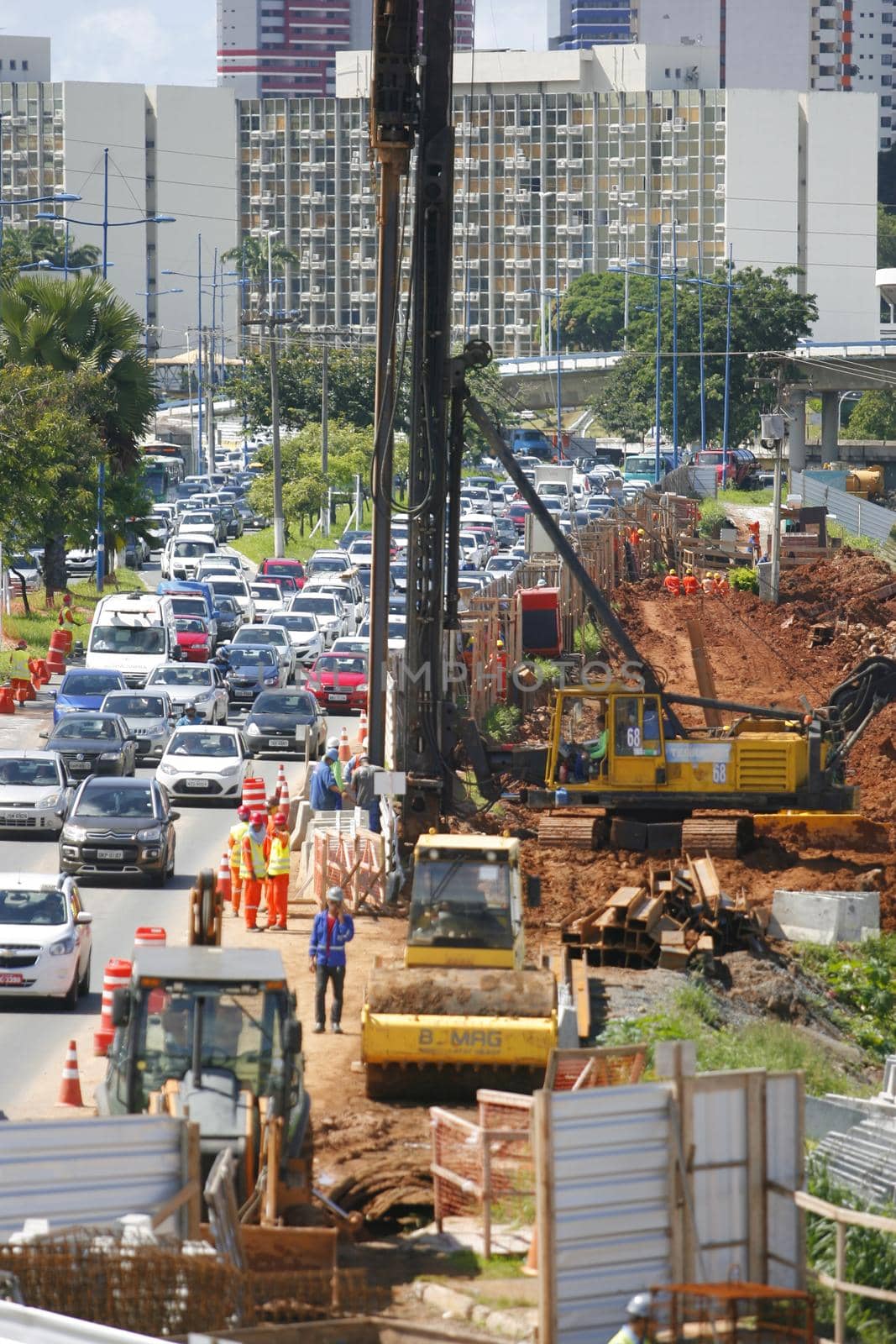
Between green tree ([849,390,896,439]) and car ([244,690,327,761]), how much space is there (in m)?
106

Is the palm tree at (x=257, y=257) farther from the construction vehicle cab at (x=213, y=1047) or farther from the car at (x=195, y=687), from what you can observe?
the construction vehicle cab at (x=213, y=1047)

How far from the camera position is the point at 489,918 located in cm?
1944

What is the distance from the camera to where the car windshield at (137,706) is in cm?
3672

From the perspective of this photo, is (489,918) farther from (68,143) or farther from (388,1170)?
(68,143)

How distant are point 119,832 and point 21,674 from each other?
20.7 metres

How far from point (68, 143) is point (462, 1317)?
190 meters

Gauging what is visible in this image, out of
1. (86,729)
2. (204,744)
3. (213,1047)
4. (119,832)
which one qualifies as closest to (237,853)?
(119,832)

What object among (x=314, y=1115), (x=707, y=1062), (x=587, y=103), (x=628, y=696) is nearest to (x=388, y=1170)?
(x=314, y=1115)

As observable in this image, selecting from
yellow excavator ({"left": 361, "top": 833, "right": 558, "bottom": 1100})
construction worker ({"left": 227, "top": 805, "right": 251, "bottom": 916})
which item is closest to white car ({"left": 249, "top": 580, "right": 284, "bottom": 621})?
construction worker ({"left": 227, "top": 805, "right": 251, "bottom": 916})

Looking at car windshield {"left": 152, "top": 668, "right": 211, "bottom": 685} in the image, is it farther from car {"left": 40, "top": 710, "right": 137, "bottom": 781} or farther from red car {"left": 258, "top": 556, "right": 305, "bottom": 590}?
red car {"left": 258, "top": 556, "right": 305, "bottom": 590}

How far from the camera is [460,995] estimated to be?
58.5 feet

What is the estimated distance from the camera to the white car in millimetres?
54906

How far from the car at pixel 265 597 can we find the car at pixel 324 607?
3.23 metres

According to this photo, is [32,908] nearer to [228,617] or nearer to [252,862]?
[252,862]
